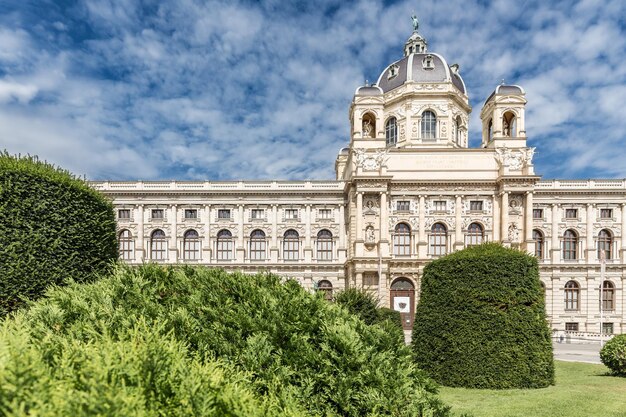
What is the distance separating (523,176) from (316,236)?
21.9 metres

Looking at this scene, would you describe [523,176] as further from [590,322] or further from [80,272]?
[80,272]

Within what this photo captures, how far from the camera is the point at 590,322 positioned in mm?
39500

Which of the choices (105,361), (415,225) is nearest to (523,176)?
(415,225)

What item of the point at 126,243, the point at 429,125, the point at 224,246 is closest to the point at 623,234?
the point at 429,125

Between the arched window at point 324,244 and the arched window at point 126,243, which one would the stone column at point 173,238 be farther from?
the arched window at point 324,244

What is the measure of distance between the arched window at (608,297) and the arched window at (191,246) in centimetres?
4454

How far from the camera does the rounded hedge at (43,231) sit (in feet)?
28.8

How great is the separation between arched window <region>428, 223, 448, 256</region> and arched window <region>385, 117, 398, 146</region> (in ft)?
39.5

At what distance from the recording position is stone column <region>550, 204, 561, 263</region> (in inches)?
1604

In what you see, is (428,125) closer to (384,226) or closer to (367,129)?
(367,129)

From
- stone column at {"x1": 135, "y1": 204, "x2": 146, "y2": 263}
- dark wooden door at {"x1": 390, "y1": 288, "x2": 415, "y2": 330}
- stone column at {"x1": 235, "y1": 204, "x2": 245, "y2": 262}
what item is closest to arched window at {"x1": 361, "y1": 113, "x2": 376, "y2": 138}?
stone column at {"x1": 235, "y1": 204, "x2": 245, "y2": 262}

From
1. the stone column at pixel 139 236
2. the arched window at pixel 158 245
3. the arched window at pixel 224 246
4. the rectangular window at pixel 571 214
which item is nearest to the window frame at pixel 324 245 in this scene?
the arched window at pixel 224 246

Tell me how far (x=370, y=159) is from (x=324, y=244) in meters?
11.0

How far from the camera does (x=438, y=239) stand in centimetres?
3878
